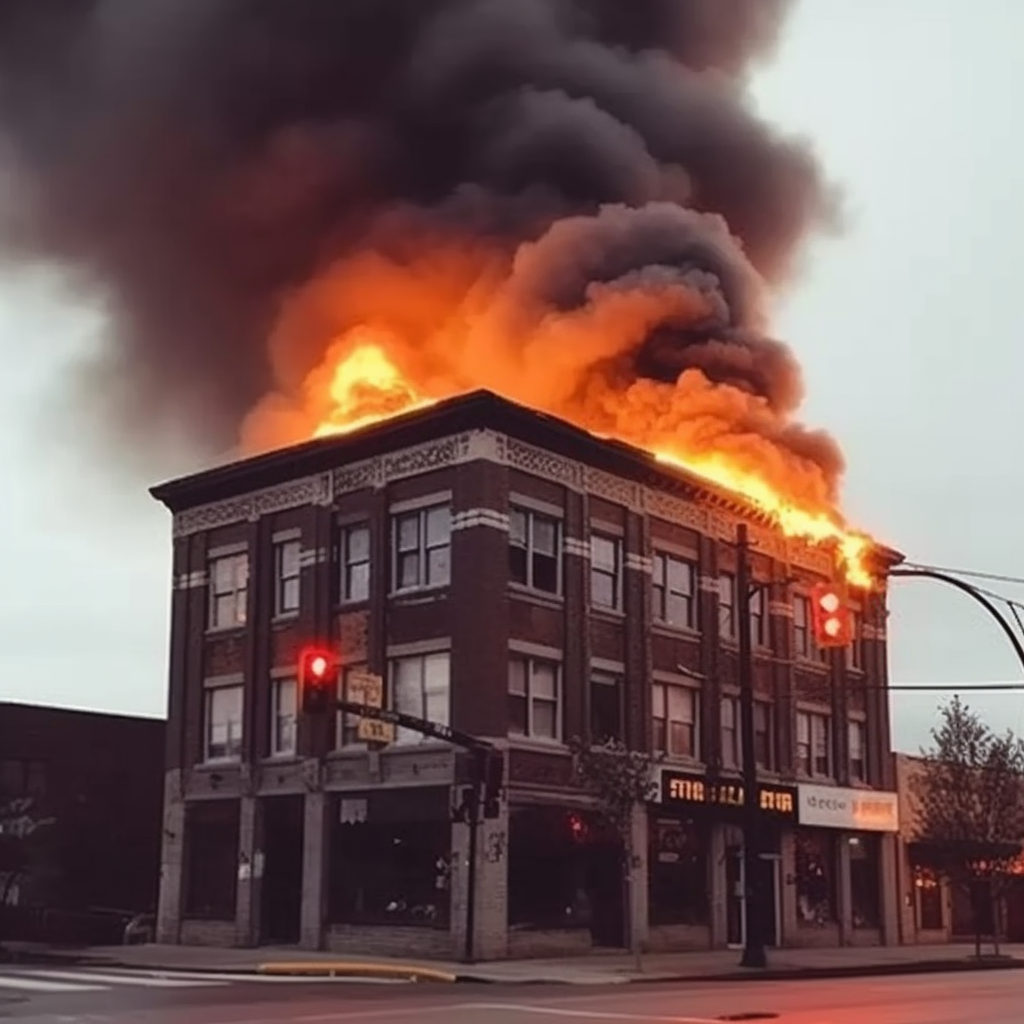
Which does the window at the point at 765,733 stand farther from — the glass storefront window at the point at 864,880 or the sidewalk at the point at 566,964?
the sidewalk at the point at 566,964

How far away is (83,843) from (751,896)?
22.9 m

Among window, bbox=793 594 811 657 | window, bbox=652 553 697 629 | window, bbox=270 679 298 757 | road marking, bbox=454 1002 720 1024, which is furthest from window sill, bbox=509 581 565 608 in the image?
road marking, bbox=454 1002 720 1024

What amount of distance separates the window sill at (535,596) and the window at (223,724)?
Answer: 8156 millimetres

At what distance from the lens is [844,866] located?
43844mm

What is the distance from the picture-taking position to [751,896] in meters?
31.1

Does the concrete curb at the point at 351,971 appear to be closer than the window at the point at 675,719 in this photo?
Yes

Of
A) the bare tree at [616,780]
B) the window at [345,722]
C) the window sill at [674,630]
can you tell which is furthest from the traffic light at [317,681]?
the window sill at [674,630]

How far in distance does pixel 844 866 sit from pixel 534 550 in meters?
14.3

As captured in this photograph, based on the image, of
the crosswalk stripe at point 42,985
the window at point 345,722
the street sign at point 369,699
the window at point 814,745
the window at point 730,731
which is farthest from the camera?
the window at point 814,745

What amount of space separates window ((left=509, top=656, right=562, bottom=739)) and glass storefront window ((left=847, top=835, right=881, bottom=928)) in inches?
502

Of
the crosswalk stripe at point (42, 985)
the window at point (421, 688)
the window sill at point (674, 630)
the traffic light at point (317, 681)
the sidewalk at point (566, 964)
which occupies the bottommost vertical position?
the sidewalk at point (566, 964)

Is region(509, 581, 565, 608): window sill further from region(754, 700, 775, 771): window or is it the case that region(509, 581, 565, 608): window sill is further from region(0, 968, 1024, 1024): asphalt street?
region(0, 968, 1024, 1024): asphalt street

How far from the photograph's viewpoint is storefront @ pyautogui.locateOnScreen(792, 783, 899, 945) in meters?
42.4

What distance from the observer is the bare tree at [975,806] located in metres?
41.3
